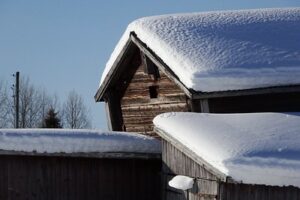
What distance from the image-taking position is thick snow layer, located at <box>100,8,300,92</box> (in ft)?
46.4

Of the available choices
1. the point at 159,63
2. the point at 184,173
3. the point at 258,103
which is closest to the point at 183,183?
the point at 184,173

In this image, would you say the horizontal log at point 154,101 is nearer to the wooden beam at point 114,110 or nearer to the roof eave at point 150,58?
the wooden beam at point 114,110

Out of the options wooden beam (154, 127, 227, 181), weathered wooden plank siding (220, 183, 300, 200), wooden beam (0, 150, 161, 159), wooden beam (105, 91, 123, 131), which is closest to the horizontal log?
wooden beam (105, 91, 123, 131)

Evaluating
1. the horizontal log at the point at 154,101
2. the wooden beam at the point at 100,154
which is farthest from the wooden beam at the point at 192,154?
the horizontal log at the point at 154,101

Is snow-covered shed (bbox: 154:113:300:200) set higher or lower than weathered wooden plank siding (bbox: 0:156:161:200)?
higher

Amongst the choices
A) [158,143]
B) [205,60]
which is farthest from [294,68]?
[158,143]

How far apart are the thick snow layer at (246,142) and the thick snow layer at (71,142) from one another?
124cm

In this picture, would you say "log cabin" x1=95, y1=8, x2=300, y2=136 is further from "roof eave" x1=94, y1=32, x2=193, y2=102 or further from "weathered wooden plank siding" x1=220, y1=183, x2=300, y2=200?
"weathered wooden plank siding" x1=220, y1=183, x2=300, y2=200

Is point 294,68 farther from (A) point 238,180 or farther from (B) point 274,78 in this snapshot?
(A) point 238,180

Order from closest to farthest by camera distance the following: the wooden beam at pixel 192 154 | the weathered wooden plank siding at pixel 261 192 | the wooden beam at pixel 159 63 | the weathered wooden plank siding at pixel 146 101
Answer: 1. the weathered wooden plank siding at pixel 261 192
2. the wooden beam at pixel 192 154
3. the wooden beam at pixel 159 63
4. the weathered wooden plank siding at pixel 146 101

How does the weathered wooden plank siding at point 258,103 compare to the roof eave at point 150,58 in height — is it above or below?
below

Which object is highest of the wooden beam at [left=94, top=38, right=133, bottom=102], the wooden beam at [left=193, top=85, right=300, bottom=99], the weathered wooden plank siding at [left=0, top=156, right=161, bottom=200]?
the wooden beam at [left=94, top=38, right=133, bottom=102]

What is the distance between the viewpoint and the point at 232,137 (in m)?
11.2

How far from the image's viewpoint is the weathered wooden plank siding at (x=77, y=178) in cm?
1324
